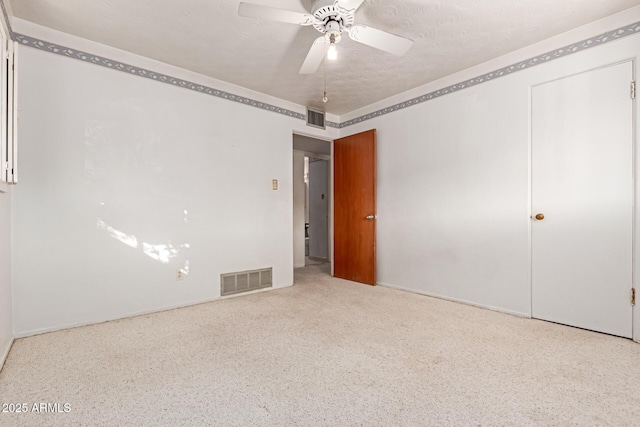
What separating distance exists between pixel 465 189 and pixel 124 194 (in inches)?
132

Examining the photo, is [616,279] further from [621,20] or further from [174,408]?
[174,408]

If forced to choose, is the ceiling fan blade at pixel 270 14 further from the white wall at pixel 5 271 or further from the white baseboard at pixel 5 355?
the white baseboard at pixel 5 355

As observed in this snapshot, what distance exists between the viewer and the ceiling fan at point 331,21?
6.05 ft

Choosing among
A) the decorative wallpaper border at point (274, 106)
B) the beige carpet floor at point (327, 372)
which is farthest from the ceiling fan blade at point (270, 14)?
the beige carpet floor at point (327, 372)

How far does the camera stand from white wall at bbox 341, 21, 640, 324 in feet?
9.11

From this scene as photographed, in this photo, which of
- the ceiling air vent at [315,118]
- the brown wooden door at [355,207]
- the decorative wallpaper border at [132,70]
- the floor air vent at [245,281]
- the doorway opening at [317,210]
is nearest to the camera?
the decorative wallpaper border at [132,70]

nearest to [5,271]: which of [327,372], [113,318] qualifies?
[113,318]

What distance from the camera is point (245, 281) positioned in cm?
358

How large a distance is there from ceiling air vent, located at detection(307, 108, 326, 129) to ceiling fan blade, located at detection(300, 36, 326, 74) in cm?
170

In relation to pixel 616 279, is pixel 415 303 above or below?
below

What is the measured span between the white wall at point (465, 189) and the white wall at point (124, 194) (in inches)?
66.2

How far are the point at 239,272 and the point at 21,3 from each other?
9.30 feet

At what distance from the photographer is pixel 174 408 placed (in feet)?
4.82

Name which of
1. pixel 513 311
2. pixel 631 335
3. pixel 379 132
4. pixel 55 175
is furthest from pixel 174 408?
pixel 379 132
